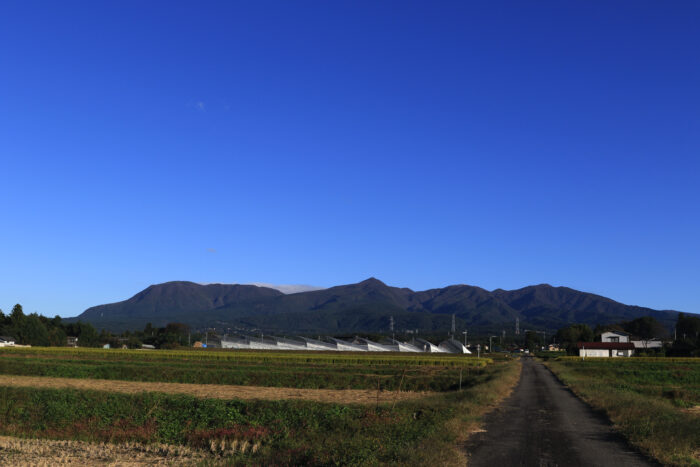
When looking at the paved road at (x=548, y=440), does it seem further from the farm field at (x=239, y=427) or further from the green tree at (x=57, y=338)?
the green tree at (x=57, y=338)

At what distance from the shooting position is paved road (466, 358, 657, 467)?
19.2 m

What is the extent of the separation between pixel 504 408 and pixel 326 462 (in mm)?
19179

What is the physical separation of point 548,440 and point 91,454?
63.3 ft

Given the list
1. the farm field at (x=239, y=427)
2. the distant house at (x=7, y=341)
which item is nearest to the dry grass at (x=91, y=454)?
the farm field at (x=239, y=427)

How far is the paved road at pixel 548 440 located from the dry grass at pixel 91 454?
37.9 feet

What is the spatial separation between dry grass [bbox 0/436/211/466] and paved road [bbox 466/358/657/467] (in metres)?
11.5

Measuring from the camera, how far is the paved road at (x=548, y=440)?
19.2m

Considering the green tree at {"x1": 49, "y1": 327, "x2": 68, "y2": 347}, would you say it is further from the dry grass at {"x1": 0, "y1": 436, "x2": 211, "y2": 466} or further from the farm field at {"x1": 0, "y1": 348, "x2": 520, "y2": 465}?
the dry grass at {"x1": 0, "y1": 436, "x2": 211, "y2": 466}

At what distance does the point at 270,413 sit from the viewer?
32.1m

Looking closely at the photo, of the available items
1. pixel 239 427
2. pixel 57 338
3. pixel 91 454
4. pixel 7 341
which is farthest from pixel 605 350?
pixel 7 341

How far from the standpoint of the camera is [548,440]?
2292 cm

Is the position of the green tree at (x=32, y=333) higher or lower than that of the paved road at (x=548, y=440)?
lower

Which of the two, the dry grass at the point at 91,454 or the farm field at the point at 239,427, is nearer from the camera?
the farm field at the point at 239,427

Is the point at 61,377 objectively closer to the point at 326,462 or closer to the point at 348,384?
the point at 348,384
